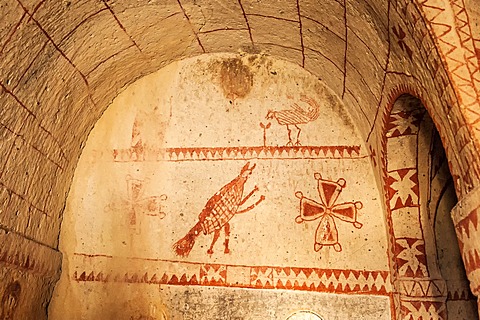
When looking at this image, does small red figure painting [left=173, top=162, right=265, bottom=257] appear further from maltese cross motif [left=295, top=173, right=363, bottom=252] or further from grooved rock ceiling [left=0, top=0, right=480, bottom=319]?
maltese cross motif [left=295, top=173, right=363, bottom=252]

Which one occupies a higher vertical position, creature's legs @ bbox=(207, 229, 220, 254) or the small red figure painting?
the small red figure painting

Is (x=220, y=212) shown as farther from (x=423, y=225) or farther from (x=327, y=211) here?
(x=423, y=225)

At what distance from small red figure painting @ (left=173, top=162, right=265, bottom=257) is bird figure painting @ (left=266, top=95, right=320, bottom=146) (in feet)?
1.18

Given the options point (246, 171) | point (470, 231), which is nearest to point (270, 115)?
point (246, 171)

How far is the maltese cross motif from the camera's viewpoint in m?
3.66

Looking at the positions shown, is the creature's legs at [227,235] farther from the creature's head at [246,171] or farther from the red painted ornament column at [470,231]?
the red painted ornament column at [470,231]

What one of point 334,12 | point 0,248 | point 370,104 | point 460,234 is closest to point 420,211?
point 370,104

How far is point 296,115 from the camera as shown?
3.91 m

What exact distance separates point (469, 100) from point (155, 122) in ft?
7.99

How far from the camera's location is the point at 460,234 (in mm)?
2309

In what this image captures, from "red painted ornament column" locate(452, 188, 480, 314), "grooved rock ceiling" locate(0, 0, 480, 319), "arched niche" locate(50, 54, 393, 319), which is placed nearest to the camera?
"red painted ornament column" locate(452, 188, 480, 314)

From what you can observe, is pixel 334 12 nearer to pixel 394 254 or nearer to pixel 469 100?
pixel 469 100

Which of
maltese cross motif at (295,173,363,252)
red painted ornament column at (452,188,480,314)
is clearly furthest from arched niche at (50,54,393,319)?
red painted ornament column at (452,188,480,314)

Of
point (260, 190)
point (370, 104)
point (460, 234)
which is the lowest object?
point (460, 234)
